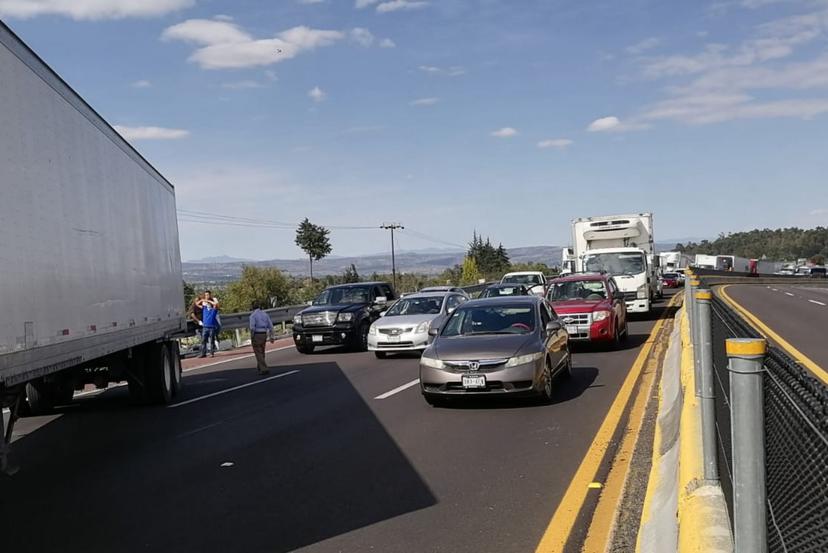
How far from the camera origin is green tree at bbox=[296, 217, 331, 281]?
92438mm

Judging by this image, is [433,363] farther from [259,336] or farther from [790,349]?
[790,349]

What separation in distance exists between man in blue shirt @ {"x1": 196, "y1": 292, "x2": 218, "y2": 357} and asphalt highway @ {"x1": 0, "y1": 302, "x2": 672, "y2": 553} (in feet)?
27.2

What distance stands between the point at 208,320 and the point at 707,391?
58.4 ft

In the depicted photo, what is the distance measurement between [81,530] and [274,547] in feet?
5.56

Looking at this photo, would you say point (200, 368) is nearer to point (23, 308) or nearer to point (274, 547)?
point (23, 308)

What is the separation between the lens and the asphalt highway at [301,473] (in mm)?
5715

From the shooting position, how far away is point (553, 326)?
11.6 meters

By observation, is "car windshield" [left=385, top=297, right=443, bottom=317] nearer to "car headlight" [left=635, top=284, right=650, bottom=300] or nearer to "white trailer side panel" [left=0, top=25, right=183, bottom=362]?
"white trailer side panel" [left=0, top=25, right=183, bottom=362]

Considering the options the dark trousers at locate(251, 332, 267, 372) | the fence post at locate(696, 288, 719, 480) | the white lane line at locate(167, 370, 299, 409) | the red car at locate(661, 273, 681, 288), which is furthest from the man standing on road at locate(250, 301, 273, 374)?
the red car at locate(661, 273, 681, 288)

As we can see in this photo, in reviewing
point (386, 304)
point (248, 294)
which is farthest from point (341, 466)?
point (248, 294)

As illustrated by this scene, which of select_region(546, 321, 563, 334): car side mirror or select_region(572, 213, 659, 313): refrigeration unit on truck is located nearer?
select_region(546, 321, 563, 334): car side mirror

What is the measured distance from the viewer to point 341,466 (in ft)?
25.2

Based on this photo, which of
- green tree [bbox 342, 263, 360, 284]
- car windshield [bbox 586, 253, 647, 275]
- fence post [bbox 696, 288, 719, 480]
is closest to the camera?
fence post [bbox 696, 288, 719, 480]

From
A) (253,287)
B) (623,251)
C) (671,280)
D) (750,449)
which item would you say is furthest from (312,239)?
(750,449)
